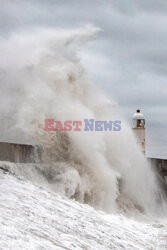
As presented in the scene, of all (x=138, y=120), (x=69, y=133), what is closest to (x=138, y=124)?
(x=138, y=120)

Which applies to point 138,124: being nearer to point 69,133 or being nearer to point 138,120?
point 138,120

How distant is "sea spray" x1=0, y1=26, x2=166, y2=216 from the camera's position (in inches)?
404

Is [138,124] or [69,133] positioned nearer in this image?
[69,133]

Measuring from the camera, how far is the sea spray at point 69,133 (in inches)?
404

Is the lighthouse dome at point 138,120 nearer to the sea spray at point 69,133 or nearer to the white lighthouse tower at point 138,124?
the white lighthouse tower at point 138,124

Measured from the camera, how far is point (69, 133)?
37.5 ft

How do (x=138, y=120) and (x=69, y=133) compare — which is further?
(x=138, y=120)

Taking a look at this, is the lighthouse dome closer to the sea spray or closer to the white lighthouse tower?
the white lighthouse tower

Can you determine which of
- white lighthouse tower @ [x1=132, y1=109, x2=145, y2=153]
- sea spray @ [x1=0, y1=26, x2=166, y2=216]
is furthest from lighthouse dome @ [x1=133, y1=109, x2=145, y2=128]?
sea spray @ [x1=0, y1=26, x2=166, y2=216]

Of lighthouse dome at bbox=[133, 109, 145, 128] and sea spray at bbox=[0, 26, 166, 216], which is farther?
lighthouse dome at bbox=[133, 109, 145, 128]

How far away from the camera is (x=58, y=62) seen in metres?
13.0

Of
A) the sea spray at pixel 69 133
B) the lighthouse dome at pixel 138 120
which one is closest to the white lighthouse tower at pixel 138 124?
the lighthouse dome at pixel 138 120

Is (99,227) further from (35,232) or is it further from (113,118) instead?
(113,118)

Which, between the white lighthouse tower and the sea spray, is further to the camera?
the white lighthouse tower
